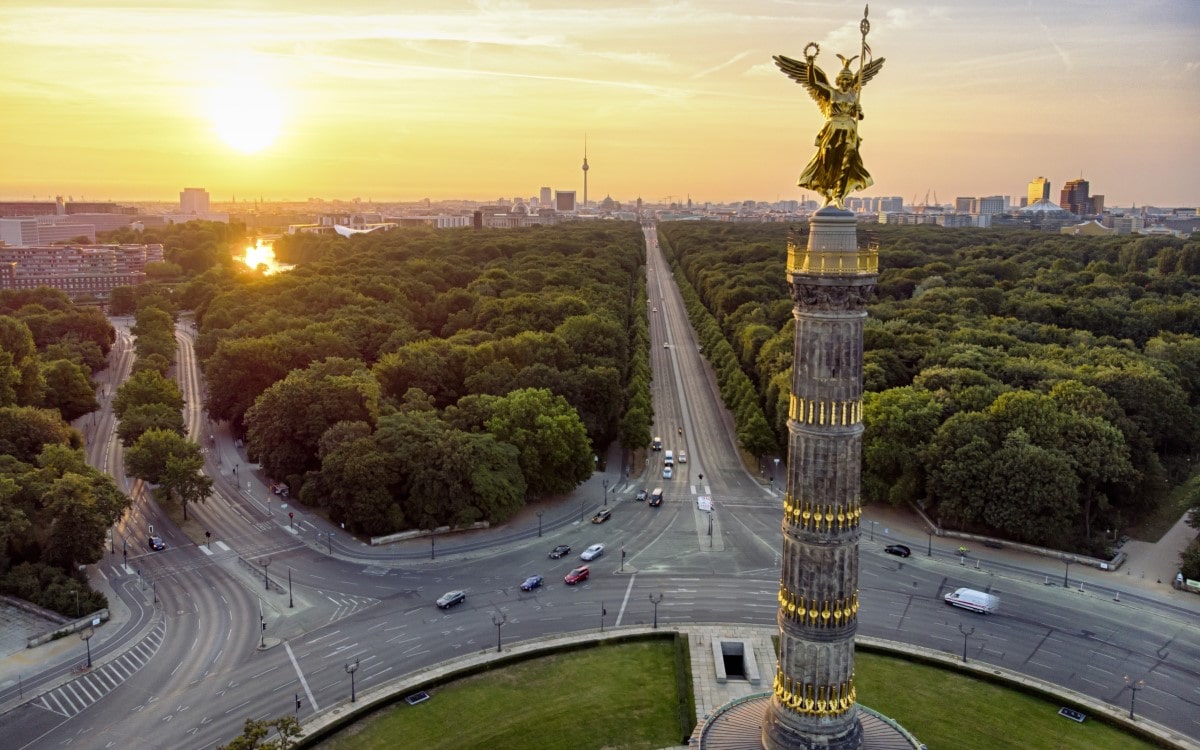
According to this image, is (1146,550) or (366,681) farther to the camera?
(1146,550)

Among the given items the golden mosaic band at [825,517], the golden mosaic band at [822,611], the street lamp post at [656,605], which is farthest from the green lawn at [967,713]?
the golden mosaic band at [825,517]

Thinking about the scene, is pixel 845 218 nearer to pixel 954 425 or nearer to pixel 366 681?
pixel 366 681

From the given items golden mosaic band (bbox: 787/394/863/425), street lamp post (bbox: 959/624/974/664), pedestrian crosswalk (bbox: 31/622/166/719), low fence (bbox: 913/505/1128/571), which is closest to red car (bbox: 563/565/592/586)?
street lamp post (bbox: 959/624/974/664)

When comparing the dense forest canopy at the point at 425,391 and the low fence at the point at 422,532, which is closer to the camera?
the low fence at the point at 422,532

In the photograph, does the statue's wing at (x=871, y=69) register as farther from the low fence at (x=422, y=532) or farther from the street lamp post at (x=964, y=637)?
the low fence at (x=422, y=532)

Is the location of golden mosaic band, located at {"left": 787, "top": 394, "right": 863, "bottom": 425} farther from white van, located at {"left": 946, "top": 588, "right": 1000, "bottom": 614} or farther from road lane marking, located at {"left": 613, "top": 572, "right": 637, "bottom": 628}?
white van, located at {"left": 946, "top": 588, "right": 1000, "bottom": 614}

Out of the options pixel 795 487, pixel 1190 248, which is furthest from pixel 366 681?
pixel 1190 248

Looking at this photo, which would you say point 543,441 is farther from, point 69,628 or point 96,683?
point 96,683
